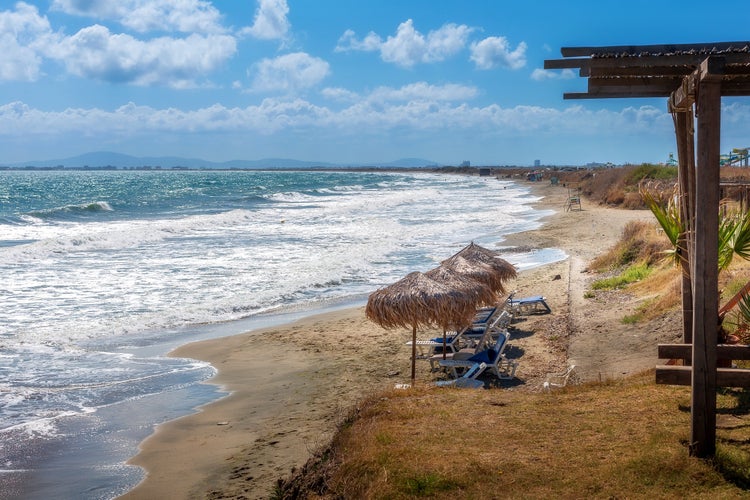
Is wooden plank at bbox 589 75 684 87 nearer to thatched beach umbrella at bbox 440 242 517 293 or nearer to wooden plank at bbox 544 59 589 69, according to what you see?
wooden plank at bbox 544 59 589 69

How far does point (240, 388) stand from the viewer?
10586 millimetres

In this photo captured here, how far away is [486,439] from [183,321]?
10.0 m

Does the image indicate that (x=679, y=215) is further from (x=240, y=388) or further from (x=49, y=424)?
(x=49, y=424)

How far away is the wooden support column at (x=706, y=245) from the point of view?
4926 millimetres

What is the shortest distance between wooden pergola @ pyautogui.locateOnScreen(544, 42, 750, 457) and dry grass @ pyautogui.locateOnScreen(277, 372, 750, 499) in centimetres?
40

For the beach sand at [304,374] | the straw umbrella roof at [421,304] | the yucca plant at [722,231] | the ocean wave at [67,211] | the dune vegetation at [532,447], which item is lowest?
the beach sand at [304,374]

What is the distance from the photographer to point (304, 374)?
36.4 ft

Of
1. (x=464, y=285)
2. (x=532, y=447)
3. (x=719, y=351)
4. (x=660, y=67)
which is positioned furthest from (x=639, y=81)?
(x=464, y=285)

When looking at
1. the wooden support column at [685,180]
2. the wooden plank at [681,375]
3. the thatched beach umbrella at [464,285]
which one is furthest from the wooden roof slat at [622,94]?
the thatched beach umbrella at [464,285]

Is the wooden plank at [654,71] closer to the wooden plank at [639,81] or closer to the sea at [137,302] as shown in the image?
the wooden plank at [639,81]

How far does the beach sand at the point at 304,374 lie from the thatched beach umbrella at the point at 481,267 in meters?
1.13

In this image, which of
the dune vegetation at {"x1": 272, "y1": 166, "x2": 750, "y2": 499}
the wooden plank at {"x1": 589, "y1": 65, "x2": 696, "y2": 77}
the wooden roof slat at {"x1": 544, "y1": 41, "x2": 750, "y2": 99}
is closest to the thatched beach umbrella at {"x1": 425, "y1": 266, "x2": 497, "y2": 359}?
the dune vegetation at {"x1": 272, "y1": 166, "x2": 750, "y2": 499}

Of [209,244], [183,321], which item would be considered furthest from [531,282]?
[209,244]

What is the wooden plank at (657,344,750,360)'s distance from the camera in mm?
6191
